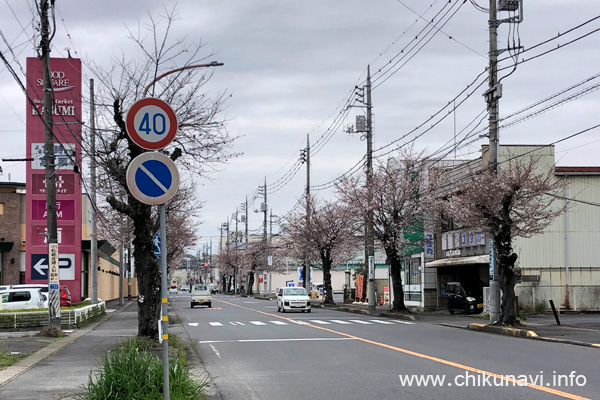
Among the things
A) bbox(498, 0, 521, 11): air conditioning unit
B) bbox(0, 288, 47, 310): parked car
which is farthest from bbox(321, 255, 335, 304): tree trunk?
bbox(498, 0, 521, 11): air conditioning unit

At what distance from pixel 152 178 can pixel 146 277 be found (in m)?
10.0

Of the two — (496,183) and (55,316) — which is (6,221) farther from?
(496,183)

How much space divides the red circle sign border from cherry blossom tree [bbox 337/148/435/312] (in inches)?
1146

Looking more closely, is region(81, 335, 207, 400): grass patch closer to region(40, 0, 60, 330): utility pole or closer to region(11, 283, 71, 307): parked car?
region(40, 0, 60, 330): utility pole

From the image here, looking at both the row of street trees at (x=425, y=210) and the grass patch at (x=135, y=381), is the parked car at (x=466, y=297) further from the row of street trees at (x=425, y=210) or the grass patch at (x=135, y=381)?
the grass patch at (x=135, y=381)

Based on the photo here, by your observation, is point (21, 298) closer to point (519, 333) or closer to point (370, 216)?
point (370, 216)

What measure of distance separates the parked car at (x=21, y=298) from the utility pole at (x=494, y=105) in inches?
722

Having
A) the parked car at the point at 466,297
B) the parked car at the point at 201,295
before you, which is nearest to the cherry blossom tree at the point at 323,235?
the parked car at the point at 201,295

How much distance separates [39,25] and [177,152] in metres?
7.39

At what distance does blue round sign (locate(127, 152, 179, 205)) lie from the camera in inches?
278

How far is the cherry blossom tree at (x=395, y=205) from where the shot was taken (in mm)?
36438

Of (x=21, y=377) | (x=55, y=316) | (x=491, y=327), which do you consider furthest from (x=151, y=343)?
(x=491, y=327)

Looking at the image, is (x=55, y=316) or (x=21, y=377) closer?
(x=21, y=377)

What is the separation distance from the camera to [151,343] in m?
15.0
